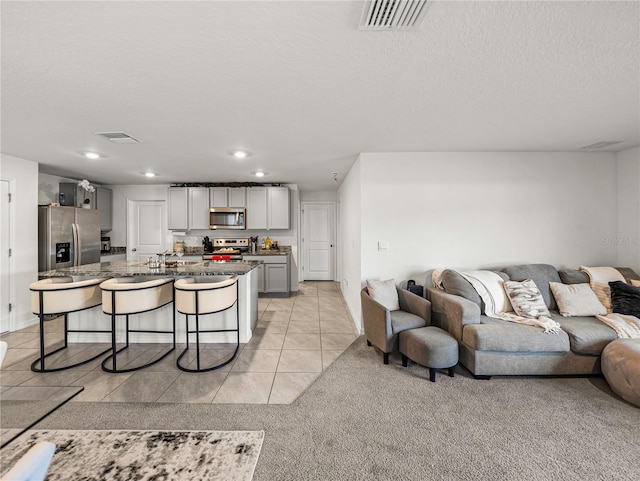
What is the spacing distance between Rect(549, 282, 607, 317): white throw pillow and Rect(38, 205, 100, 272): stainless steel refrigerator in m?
6.72

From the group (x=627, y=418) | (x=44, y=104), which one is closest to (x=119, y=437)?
(x=44, y=104)

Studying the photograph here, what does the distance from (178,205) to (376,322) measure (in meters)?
4.76

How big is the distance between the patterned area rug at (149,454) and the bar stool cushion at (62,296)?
1.27 m

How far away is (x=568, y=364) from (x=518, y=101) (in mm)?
2359

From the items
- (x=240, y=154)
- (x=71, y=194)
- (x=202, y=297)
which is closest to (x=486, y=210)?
(x=240, y=154)

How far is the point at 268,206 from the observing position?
5781 mm

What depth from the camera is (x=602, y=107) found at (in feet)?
7.61

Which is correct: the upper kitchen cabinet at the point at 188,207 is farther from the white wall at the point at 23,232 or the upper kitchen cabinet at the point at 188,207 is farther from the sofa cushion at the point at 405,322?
the sofa cushion at the point at 405,322

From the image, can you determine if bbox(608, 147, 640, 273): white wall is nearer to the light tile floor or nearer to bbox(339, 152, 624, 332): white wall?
bbox(339, 152, 624, 332): white wall

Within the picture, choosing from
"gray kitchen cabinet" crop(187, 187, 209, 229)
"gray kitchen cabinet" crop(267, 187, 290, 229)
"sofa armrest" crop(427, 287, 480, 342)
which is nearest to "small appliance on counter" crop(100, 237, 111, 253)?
"gray kitchen cabinet" crop(187, 187, 209, 229)

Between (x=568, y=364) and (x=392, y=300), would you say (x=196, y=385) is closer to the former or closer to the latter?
→ (x=392, y=300)

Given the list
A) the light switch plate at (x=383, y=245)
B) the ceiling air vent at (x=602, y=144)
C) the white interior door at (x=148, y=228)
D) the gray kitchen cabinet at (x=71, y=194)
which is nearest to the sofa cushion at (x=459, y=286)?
the light switch plate at (x=383, y=245)

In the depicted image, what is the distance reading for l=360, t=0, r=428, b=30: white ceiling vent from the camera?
124cm

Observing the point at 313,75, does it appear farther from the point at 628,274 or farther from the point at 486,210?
the point at 628,274
